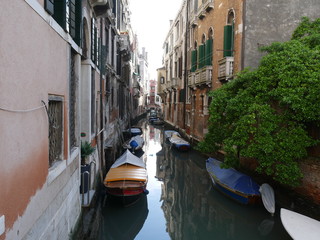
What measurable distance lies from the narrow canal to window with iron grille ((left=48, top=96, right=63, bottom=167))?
3.33 m

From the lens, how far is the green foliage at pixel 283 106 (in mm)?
6805

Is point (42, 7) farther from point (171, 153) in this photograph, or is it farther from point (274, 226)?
point (171, 153)

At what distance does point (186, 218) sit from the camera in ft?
29.2

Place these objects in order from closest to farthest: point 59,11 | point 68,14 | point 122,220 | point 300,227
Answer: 1. point 59,11
2. point 68,14
3. point 300,227
4. point 122,220

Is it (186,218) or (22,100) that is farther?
(186,218)

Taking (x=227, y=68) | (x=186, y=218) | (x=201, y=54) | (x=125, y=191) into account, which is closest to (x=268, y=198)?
(x=186, y=218)

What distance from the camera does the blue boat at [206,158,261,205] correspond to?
873 cm

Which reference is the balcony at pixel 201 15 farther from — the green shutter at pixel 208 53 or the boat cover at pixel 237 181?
the boat cover at pixel 237 181

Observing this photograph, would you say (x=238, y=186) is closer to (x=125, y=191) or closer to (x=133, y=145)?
(x=125, y=191)

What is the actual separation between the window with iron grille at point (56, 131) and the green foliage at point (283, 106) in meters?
4.77

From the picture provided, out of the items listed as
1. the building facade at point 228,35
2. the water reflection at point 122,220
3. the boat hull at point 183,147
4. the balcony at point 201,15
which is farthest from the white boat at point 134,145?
the balcony at point 201,15

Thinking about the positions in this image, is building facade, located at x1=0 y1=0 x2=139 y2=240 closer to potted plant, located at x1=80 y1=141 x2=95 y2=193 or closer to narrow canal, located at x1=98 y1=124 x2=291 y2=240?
potted plant, located at x1=80 y1=141 x2=95 y2=193

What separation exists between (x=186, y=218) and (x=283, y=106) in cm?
447

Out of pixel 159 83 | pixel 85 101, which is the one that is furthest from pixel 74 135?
pixel 159 83
